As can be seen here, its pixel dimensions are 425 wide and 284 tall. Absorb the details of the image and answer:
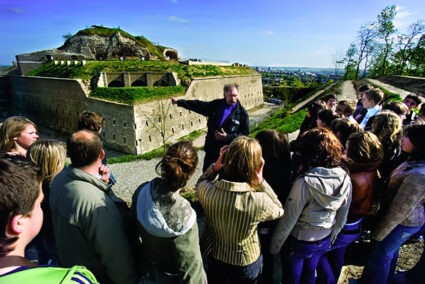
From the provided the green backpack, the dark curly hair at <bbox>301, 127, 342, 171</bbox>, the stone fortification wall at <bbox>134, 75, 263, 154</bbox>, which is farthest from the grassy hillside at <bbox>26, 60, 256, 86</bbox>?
the green backpack

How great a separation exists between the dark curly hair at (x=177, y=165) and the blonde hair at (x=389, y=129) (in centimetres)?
275

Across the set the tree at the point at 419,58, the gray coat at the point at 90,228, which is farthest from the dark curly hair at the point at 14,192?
the tree at the point at 419,58

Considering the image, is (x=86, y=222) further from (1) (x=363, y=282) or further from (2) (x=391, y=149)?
(2) (x=391, y=149)

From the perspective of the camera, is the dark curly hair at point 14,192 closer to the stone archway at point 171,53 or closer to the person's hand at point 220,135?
the person's hand at point 220,135

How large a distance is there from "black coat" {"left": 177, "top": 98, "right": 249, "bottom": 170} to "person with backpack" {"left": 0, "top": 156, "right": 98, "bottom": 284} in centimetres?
325

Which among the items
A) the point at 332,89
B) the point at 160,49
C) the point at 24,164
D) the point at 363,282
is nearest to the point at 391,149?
the point at 363,282

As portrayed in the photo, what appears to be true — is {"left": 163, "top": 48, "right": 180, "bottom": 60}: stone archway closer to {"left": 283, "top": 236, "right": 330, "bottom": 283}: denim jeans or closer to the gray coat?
the gray coat

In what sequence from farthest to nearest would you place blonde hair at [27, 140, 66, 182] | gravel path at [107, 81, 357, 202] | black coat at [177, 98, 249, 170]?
gravel path at [107, 81, 357, 202], black coat at [177, 98, 249, 170], blonde hair at [27, 140, 66, 182]

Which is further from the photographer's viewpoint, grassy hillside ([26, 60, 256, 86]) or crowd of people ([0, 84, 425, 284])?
grassy hillside ([26, 60, 256, 86])

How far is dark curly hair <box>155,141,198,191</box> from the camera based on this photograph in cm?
183

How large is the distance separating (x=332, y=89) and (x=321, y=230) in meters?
21.3

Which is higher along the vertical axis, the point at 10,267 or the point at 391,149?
the point at 10,267

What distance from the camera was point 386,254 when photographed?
102 inches

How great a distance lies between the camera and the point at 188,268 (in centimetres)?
192
